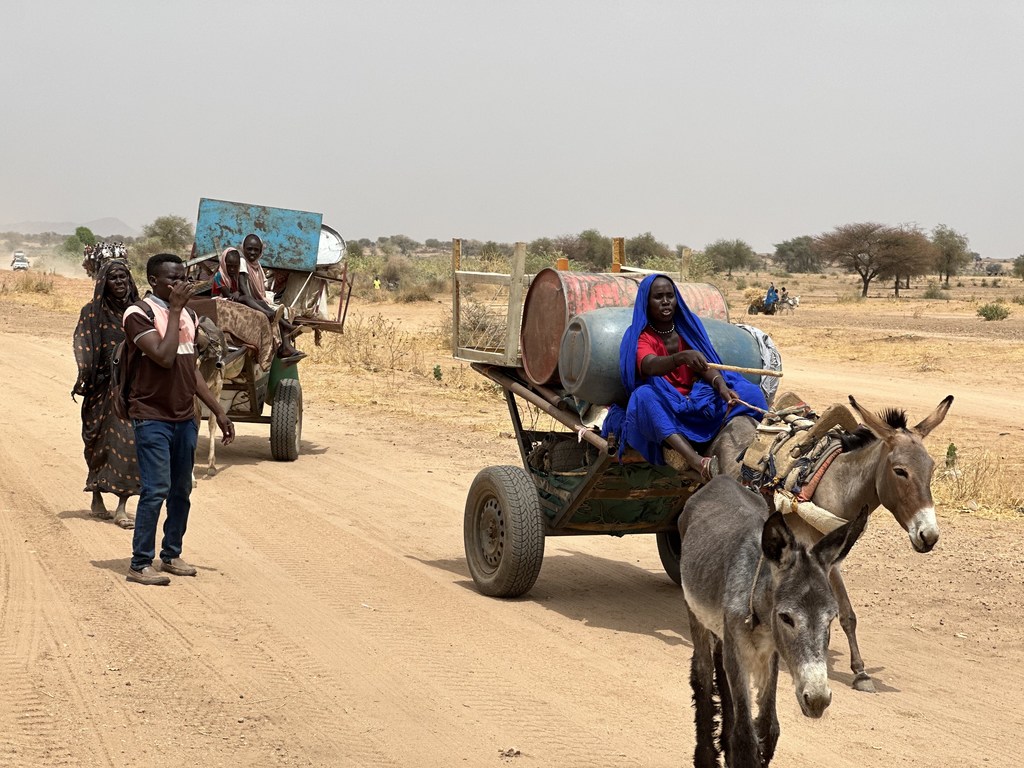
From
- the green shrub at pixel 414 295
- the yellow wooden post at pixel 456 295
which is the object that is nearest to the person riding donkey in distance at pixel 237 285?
the yellow wooden post at pixel 456 295

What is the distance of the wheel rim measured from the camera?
8.08m

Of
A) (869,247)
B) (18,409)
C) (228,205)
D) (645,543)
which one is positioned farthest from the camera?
(869,247)

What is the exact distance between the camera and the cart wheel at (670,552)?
854 centimetres

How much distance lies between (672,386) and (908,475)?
61.9 inches

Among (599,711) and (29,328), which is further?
(29,328)

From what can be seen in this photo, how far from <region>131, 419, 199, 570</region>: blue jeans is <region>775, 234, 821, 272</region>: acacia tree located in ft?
305

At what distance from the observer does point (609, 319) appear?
23.9 ft

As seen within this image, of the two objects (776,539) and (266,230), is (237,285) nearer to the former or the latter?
(266,230)

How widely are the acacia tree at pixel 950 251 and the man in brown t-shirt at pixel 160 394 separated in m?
65.0

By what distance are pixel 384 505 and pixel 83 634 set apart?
4.59 meters

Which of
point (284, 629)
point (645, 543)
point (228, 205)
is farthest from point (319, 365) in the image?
point (284, 629)

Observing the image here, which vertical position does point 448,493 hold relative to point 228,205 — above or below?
below

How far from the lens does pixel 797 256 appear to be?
327ft

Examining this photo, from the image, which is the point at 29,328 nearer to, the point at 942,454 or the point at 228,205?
the point at 228,205
